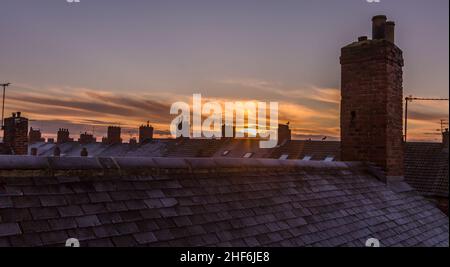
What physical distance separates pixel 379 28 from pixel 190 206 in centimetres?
847

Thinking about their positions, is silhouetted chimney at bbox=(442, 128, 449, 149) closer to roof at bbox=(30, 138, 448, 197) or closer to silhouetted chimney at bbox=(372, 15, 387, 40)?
roof at bbox=(30, 138, 448, 197)

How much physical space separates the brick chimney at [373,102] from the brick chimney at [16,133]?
15.9 metres

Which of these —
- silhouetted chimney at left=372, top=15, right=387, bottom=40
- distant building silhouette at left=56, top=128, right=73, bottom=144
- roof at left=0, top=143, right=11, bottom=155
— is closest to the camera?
silhouetted chimney at left=372, top=15, right=387, bottom=40

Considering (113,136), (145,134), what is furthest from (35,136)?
(145,134)

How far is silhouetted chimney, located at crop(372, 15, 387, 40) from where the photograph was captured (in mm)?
10906

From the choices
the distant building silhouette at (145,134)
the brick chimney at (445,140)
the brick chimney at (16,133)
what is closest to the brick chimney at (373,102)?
the brick chimney at (445,140)

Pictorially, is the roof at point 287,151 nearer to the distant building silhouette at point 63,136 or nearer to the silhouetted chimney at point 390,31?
the distant building silhouette at point 63,136

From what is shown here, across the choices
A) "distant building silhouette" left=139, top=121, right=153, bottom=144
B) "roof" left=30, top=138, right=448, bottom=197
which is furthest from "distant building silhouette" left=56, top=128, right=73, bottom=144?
"distant building silhouette" left=139, top=121, right=153, bottom=144

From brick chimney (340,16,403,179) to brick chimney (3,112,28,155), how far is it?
15.9 meters

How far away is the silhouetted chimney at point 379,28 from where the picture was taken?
1091 cm
